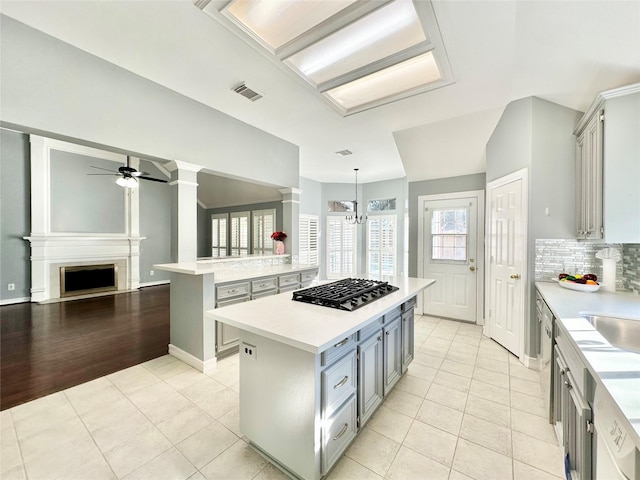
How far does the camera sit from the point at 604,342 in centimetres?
124

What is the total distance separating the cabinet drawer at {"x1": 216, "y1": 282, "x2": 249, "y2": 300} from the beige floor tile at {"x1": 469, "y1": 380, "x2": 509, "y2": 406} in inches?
99.9

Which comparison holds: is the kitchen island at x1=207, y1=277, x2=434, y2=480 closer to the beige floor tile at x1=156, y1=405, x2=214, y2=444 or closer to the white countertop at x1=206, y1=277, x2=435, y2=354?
the white countertop at x1=206, y1=277, x2=435, y2=354

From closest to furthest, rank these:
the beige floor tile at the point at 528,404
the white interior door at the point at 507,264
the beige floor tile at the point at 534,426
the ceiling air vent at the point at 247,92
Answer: the beige floor tile at the point at 534,426 < the beige floor tile at the point at 528,404 < the ceiling air vent at the point at 247,92 < the white interior door at the point at 507,264

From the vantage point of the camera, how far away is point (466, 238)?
4.27 m

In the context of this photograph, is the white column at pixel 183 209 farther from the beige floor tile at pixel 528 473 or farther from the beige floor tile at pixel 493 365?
the beige floor tile at pixel 493 365

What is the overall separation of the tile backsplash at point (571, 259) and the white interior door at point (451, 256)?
137cm

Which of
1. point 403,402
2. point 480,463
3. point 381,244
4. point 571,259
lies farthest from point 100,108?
point 381,244

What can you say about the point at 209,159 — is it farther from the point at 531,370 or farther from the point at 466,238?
the point at 531,370

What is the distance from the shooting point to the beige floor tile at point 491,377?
2520 millimetres

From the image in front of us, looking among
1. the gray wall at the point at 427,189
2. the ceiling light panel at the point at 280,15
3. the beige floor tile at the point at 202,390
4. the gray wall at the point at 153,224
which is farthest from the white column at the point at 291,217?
the gray wall at the point at 153,224

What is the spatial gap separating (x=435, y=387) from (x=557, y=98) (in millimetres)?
3166

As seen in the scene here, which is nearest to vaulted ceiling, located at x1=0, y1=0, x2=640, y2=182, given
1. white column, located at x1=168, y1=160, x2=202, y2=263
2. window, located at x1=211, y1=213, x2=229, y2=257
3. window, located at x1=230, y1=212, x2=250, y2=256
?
white column, located at x1=168, y1=160, x2=202, y2=263

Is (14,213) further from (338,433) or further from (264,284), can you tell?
(338,433)

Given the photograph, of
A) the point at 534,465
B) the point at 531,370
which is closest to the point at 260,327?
the point at 534,465
